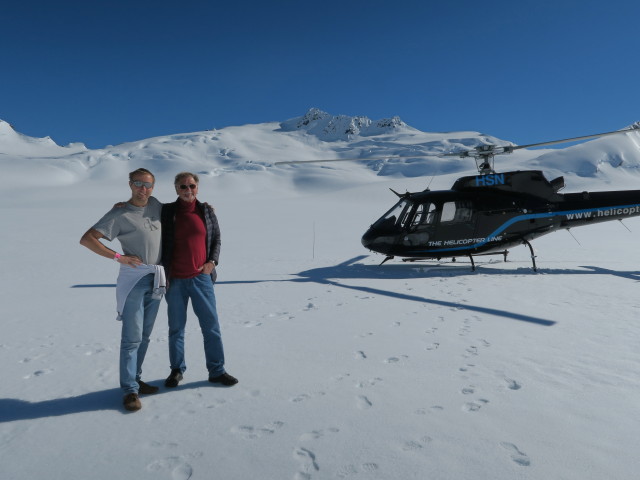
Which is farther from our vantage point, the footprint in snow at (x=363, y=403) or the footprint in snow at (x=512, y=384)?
the footprint in snow at (x=512, y=384)

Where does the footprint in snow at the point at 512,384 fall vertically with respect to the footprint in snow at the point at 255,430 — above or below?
above

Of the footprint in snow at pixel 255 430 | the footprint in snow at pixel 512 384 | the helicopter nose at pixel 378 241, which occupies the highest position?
the helicopter nose at pixel 378 241

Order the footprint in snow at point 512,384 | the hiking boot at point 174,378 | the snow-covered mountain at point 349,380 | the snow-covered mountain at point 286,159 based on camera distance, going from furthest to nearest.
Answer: the snow-covered mountain at point 286,159 < the hiking boot at point 174,378 < the footprint in snow at point 512,384 < the snow-covered mountain at point 349,380

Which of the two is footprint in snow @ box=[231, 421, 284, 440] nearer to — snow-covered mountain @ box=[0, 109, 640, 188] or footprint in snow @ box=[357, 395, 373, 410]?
footprint in snow @ box=[357, 395, 373, 410]

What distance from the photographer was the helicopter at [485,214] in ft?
29.2

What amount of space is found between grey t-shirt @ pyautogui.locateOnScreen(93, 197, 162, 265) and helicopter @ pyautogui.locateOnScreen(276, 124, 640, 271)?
603 cm

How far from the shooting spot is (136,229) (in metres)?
3.02

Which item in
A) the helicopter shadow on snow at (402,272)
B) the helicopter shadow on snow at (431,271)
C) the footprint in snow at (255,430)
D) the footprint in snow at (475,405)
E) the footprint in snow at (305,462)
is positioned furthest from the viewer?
the helicopter shadow on snow at (431,271)

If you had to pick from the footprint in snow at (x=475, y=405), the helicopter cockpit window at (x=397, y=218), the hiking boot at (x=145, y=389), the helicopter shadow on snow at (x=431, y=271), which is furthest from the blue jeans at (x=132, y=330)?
the helicopter cockpit window at (x=397, y=218)

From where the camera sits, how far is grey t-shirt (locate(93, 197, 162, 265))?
294 cm

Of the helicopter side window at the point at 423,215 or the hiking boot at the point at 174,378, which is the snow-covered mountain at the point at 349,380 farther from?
the helicopter side window at the point at 423,215

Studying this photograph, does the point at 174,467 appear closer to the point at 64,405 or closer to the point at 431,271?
the point at 64,405

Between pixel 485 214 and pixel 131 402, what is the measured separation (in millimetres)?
8194

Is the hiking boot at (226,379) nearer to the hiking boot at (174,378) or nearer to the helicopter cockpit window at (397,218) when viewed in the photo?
the hiking boot at (174,378)
